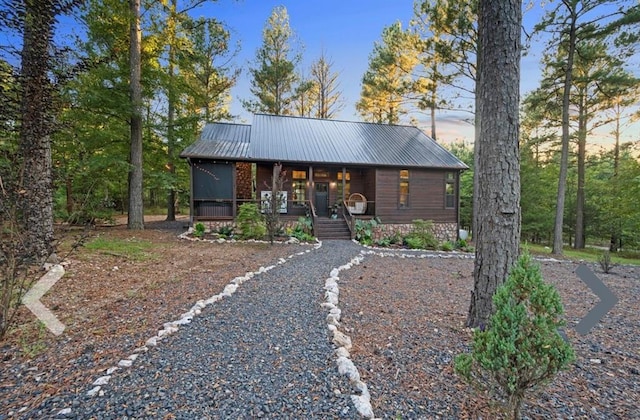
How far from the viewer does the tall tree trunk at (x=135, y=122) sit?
8.92m

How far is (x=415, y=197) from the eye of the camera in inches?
507

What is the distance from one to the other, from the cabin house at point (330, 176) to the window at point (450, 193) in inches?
1.8

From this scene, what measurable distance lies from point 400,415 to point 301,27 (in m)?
19.9

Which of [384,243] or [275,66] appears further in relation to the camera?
[275,66]

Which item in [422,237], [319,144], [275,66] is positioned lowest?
[422,237]

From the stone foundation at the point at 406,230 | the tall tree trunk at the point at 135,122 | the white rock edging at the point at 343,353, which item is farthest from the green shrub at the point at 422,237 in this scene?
the tall tree trunk at the point at 135,122

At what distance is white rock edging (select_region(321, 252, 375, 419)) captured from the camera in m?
1.78

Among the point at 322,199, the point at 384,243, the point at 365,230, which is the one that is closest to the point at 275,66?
the point at 322,199

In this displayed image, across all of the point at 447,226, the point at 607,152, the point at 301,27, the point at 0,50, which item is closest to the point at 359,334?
the point at 0,50

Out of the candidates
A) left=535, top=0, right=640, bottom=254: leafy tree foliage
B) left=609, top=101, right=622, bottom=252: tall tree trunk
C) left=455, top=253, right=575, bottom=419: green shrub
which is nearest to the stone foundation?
left=535, top=0, right=640, bottom=254: leafy tree foliage

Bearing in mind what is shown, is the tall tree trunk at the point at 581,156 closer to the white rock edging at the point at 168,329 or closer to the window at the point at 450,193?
the window at the point at 450,193

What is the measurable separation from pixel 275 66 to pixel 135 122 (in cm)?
1074

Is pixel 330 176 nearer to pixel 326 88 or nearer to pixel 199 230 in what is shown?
pixel 199 230

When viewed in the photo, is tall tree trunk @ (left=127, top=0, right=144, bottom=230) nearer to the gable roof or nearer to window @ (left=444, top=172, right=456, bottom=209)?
the gable roof
